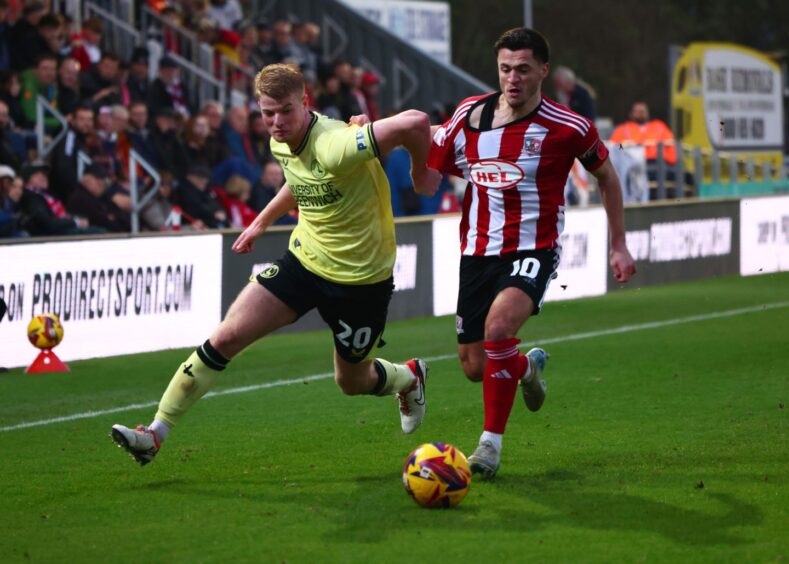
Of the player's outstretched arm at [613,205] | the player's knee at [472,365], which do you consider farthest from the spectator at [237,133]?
the player's outstretched arm at [613,205]

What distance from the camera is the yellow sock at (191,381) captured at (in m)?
7.27

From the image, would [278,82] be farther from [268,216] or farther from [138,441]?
[138,441]

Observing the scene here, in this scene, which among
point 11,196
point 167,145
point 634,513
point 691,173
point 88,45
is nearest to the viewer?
point 634,513

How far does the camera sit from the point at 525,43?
283 inches

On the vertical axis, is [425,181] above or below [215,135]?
above

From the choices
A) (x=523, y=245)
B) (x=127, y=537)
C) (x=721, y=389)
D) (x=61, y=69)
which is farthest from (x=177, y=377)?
(x=61, y=69)

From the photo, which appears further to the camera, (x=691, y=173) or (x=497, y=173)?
(x=691, y=173)

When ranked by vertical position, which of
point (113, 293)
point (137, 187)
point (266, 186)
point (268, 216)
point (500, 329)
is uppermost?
point (268, 216)

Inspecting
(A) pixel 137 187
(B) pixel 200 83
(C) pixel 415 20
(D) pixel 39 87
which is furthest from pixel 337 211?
(C) pixel 415 20

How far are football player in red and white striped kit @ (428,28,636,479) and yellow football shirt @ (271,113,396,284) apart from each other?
455 mm

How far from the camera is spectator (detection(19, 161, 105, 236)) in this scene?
14000 mm

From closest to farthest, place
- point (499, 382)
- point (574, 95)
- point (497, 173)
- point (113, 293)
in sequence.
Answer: point (499, 382)
point (497, 173)
point (113, 293)
point (574, 95)

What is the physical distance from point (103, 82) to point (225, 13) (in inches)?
214

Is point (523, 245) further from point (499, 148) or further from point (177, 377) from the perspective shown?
point (177, 377)
